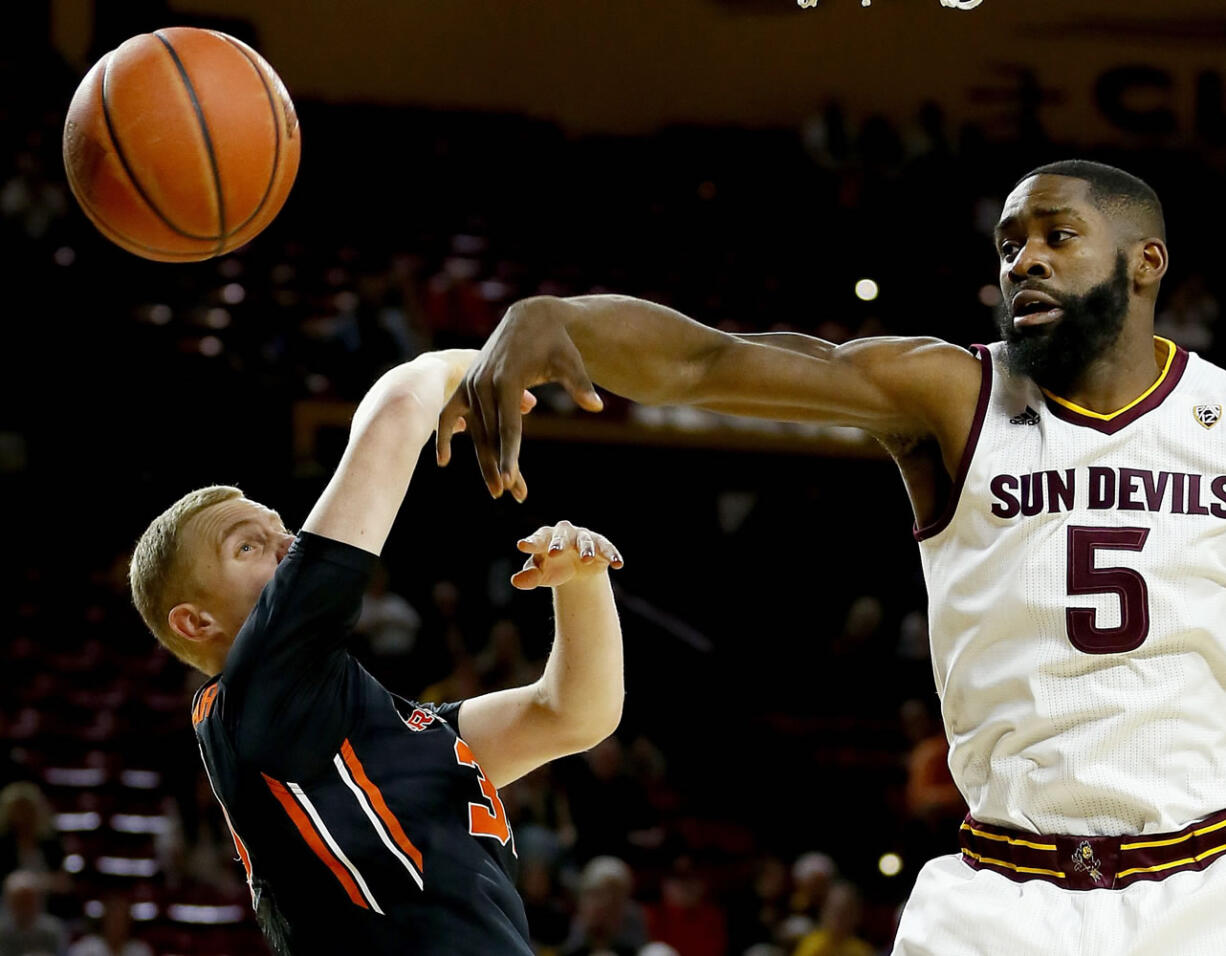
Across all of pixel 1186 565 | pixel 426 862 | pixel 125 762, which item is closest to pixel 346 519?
pixel 426 862

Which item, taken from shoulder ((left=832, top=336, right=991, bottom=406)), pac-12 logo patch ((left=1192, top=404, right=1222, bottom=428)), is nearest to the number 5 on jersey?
shoulder ((left=832, top=336, right=991, bottom=406))

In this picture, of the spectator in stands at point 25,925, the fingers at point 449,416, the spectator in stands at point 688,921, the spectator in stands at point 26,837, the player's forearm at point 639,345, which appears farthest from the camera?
the spectator in stands at point 688,921

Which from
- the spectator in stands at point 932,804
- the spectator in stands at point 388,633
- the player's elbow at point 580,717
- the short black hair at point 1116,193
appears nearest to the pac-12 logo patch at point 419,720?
the player's elbow at point 580,717

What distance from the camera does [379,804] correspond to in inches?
112

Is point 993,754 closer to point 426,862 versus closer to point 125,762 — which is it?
point 426,862

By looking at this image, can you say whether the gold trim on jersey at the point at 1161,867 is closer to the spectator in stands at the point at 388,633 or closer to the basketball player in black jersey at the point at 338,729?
the basketball player in black jersey at the point at 338,729

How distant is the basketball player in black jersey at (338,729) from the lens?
276 centimetres

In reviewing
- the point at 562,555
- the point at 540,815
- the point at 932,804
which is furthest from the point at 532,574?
the point at 932,804

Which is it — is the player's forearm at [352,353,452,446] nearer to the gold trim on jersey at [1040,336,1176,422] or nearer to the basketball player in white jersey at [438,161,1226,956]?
the basketball player in white jersey at [438,161,1226,956]

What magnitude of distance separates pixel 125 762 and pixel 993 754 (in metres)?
6.82

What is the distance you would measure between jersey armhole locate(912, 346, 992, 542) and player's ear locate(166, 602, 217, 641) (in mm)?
1294

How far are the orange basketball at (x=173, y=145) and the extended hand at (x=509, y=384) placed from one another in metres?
1.66

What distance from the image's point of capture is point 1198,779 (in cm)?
273

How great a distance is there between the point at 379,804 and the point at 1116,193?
169cm
